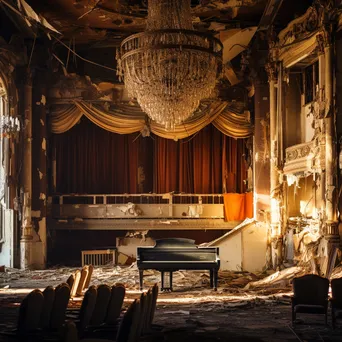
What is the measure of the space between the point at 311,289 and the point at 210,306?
6.86 ft

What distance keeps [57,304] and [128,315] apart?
1.43 meters

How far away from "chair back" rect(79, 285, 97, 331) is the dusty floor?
667mm

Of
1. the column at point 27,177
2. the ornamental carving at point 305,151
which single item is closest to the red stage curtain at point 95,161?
the column at point 27,177

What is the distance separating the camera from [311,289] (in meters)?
7.40

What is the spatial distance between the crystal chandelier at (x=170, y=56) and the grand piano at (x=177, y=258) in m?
3.03

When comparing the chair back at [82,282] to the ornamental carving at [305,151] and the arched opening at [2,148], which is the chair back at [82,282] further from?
the ornamental carving at [305,151]

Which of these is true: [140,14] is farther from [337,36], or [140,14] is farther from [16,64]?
[337,36]

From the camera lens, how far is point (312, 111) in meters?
12.4

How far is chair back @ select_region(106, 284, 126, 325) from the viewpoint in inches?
255

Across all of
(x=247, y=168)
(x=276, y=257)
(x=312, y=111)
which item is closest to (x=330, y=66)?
(x=312, y=111)

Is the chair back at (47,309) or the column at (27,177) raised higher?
the column at (27,177)

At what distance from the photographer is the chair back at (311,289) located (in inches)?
288

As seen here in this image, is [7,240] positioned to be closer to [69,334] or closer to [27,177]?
[27,177]

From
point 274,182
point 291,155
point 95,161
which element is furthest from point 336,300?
point 95,161
